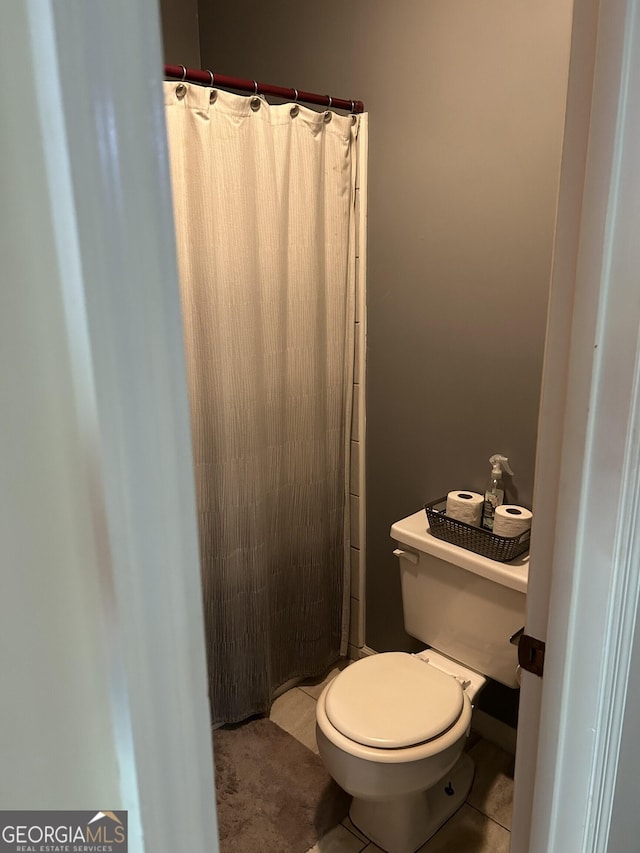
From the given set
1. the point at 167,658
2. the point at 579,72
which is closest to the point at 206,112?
the point at 579,72

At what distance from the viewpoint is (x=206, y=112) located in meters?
1.59

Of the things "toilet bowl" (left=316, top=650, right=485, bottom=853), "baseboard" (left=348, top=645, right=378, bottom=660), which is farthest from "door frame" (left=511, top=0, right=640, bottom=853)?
"baseboard" (left=348, top=645, right=378, bottom=660)

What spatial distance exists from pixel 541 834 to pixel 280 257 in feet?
4.87

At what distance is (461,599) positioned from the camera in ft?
5.69

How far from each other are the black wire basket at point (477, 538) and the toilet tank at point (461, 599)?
0.6 inches

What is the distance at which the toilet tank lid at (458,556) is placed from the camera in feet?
5.18

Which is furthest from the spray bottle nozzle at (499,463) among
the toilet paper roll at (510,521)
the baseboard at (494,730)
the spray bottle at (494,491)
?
the baseboard at (494,730)

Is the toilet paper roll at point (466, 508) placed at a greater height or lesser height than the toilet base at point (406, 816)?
greater

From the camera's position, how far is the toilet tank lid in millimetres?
1578

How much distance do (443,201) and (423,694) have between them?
1328 millimetres

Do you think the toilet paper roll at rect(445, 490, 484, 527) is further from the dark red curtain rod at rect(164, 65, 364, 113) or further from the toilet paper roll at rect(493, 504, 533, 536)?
the dark red curtain rod at rect(164, 65, 364, 113)

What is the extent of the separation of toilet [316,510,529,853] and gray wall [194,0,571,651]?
0.82 feet

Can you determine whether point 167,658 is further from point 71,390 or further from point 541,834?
point 541,834

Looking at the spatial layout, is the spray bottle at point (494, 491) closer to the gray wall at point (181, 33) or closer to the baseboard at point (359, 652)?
the baseboard at point (359, 652)
